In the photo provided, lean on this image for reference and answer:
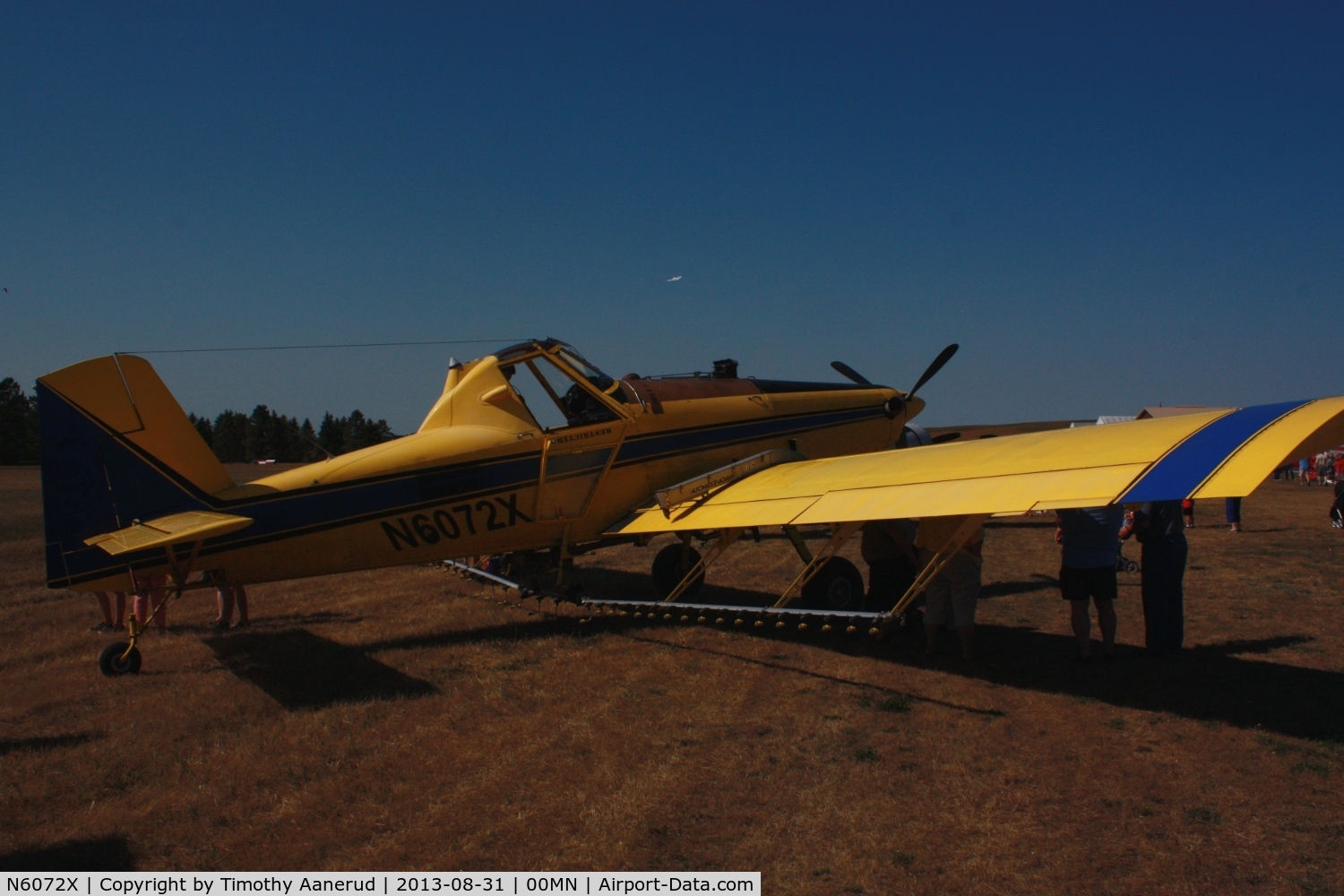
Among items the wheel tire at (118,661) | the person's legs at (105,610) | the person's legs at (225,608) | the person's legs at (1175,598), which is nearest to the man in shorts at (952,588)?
the person's legs at (1175,598)

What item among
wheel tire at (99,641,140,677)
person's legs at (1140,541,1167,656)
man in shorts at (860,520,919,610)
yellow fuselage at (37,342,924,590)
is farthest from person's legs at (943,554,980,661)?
wheel tire at (99,641,140,677)

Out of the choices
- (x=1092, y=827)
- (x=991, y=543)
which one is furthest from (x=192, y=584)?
(x=991, y=543)

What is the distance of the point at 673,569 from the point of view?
32.8 ft

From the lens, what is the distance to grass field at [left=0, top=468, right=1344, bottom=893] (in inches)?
151

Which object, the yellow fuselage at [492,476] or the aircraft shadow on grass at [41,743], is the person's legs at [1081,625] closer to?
the yellow fuselage at [492,476]

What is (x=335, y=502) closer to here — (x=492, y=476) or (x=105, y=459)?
(x=492, y=476)

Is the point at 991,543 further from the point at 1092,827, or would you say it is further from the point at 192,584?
the point at 192,584

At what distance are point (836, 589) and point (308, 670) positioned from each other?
196 inches

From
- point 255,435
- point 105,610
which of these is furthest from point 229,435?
point 105,610

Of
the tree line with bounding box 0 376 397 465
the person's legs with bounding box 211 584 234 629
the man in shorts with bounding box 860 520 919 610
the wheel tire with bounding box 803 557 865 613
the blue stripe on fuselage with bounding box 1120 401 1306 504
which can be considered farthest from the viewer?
the tree line with bounding box 0 376 397 465

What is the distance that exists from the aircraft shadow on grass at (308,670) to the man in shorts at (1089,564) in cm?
509

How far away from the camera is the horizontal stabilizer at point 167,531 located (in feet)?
20.6

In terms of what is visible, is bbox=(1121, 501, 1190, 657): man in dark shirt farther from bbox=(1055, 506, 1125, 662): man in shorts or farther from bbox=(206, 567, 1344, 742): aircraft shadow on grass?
bbox=(1055, 506, 1125, 662): man in shorts

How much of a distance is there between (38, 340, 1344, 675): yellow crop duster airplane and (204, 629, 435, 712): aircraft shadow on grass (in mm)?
789
